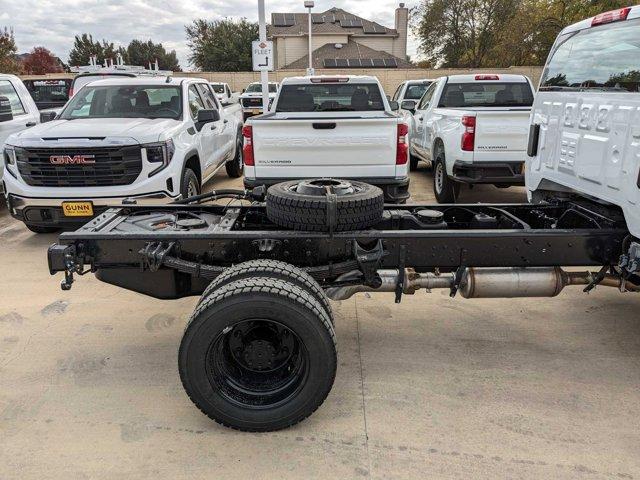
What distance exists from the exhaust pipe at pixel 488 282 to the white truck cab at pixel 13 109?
21.4 ft

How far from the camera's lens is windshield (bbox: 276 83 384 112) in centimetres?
741

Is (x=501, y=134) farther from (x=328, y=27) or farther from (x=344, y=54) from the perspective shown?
(x=328, y=27)

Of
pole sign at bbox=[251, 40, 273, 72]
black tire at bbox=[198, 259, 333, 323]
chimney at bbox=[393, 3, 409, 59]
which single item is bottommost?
black tire at bbox=[198, 259, 333, 323]

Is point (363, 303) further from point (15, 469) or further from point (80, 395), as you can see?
point (15, 469)

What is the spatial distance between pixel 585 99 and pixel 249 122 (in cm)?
336

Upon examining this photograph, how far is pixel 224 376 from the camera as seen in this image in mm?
2988

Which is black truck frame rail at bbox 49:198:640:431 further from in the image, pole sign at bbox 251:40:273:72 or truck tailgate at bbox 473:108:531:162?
pole sign at bbox 251:40:273:72

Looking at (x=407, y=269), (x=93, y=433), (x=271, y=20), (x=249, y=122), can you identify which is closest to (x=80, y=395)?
(x=93, y=433)

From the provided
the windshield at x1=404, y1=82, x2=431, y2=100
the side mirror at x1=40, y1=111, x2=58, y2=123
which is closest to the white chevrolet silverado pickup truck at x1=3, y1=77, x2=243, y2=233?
the side mirror at x1=40, y1=111, x2=58, y2=123

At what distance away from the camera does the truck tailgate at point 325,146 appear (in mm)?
5762

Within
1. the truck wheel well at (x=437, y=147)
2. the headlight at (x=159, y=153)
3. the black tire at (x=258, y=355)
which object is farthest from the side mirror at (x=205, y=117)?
the black tire at (x=258, y=355)

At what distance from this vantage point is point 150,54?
7625 centimetres

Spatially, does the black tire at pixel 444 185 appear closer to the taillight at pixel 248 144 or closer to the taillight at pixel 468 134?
the taillight at pixel 468 134

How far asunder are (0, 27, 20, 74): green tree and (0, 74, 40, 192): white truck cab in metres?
29.0
